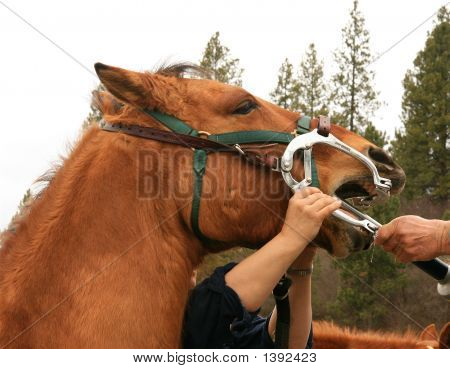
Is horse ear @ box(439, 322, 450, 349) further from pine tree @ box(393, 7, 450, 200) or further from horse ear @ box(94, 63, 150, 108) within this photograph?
pine tree @ box(393, 7, 450, 200)

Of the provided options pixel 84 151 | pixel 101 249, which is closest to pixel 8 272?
pixel 101 249

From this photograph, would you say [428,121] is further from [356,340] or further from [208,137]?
[208,137]

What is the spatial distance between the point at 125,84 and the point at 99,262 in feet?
3.59

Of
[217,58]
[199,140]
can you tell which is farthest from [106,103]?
[217,58]

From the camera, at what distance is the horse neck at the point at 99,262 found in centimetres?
294

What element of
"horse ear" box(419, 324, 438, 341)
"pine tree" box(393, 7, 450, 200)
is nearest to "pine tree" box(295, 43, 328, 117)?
"pine tree" box(393, 7, 450, 200)

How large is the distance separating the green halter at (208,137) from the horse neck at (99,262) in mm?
136

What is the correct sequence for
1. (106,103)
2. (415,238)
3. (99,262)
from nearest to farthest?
(99,262)
(415,238)
(106,103)

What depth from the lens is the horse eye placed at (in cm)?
351

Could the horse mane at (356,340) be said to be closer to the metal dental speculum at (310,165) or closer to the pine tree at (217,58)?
the metal dental speculum at (310,165)

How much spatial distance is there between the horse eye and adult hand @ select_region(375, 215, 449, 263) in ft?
3.88

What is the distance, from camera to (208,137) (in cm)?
338
